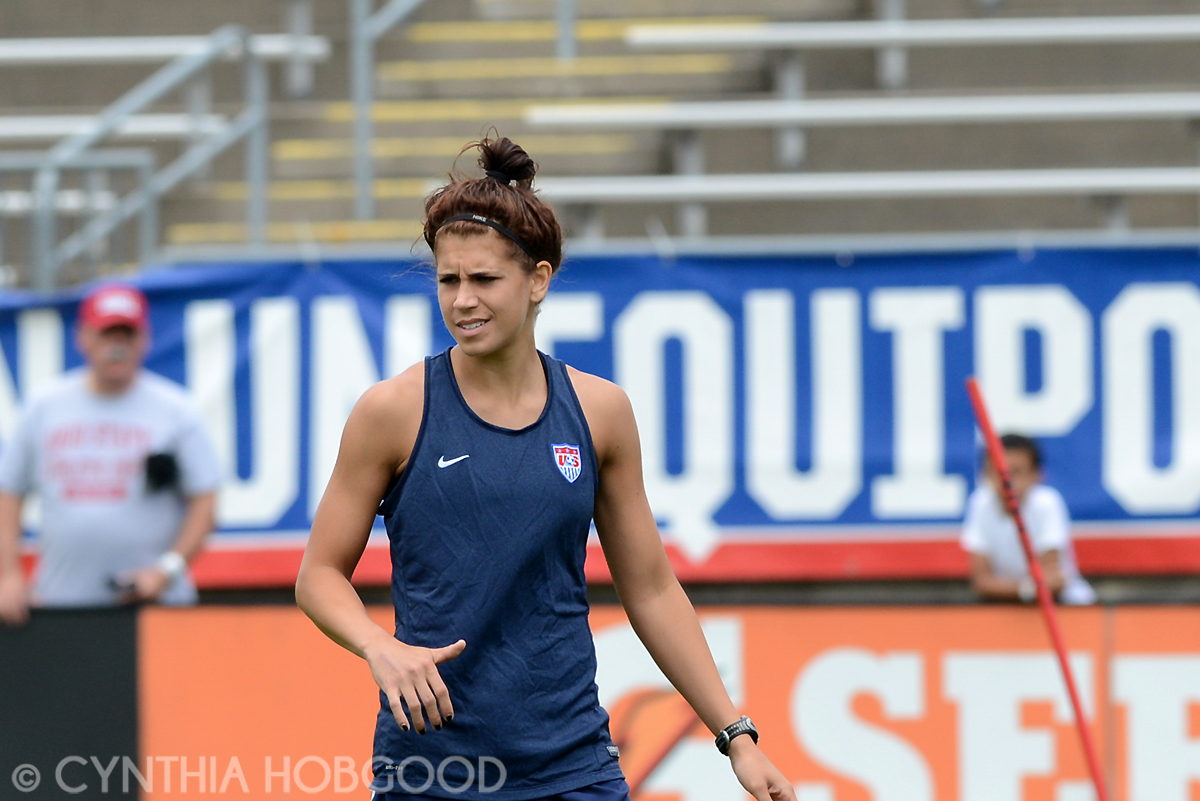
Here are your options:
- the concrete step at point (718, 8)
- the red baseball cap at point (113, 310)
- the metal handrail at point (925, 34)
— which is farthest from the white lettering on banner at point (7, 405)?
the concrete step at point (718, 8)

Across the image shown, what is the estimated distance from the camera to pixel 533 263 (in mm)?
2686

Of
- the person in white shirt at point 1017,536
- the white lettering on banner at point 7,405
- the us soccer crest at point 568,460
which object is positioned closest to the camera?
the us soccer crest at point 568,460

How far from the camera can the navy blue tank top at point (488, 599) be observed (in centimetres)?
256

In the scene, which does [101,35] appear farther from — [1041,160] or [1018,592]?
[1018,592]

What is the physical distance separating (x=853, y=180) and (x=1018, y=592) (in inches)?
112

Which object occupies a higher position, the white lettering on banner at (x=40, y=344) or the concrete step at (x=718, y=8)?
the concrete step at (x=718, y=8)

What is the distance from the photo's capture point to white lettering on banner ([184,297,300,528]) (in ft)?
24.6

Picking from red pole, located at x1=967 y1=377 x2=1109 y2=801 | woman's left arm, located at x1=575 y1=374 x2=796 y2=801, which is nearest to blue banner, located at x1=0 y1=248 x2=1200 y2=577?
red pole, located at x1=967 y1=377 x2=1109 y2=801

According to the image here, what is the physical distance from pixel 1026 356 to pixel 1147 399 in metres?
0.62

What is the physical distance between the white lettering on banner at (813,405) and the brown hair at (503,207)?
4776 millimetres

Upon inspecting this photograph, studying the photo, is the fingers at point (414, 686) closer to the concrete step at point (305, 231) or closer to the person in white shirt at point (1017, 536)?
the person in white shirt at point (1017, 536)

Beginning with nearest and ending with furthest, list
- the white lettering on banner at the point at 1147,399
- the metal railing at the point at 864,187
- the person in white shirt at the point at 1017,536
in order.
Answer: the person in white shirt at the point at 1017,536
the white lettering on banner at the point at 1147,399
the metal railing at the point at 864,187

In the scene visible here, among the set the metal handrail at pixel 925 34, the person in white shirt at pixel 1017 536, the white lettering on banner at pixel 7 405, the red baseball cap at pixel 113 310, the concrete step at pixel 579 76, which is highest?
the metal handrail at pixel 925 34

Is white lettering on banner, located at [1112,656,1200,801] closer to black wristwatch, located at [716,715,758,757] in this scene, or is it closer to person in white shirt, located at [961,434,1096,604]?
person in white shirt, located at [961,434,1096,604]
